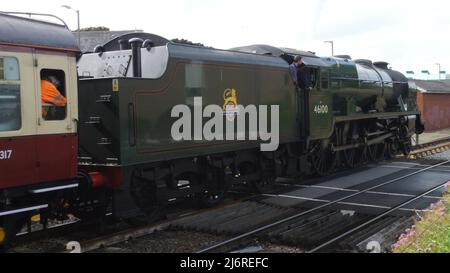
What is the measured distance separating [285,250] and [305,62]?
20.1 ft

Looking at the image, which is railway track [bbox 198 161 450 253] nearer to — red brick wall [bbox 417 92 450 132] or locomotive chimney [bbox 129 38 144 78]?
locomotive chimney [bbox 129 38 144 78]

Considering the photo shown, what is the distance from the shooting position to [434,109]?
34.0m

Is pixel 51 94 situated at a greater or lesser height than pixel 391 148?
greater

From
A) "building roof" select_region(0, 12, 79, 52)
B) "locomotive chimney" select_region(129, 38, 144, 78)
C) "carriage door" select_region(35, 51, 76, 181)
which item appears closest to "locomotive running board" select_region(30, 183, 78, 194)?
"carriage door" select_region(35, 51, 76, 181)

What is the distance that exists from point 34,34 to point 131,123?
1841mm

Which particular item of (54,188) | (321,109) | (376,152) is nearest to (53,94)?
(54,188)

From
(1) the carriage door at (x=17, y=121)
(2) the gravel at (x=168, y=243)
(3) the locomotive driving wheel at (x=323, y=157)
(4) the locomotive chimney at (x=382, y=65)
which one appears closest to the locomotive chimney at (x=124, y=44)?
(1) the carriage door at (x=17, y=121)

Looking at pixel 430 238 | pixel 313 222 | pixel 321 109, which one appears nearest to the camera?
pixel 430 238

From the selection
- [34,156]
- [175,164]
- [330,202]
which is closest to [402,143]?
[330,202]

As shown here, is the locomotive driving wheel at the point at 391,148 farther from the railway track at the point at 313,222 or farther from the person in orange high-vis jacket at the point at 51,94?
the person in orange high-vis jacket at the point at 51,94

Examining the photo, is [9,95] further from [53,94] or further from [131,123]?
[131,123]

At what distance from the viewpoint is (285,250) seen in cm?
687
